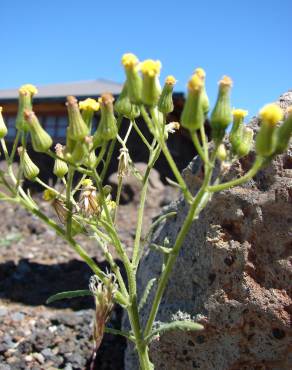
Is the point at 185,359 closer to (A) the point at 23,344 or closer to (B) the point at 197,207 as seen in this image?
(B) the point at 197,207

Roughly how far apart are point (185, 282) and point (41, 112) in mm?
12490

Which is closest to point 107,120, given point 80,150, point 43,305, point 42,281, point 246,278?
point 80,150

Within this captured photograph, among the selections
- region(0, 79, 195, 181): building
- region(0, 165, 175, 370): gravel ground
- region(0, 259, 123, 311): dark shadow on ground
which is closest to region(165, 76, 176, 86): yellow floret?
region(0, 165, 175, 370): gravel ground

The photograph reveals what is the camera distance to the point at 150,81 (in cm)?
214

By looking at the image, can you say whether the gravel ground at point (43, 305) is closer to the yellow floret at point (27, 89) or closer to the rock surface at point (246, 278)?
the rock surface at point (246, 278)

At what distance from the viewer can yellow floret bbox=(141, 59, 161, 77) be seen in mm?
2139

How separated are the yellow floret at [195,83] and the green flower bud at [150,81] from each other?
0.49ft

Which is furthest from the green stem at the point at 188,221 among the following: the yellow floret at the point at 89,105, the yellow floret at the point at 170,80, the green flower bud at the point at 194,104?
the yellow floret at the point at 170,80

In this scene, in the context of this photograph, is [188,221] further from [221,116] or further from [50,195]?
[50,195]

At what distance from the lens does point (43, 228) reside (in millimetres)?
8055

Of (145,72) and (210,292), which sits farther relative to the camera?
(210,292)

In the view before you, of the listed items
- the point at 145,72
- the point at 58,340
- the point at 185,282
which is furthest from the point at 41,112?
the point at 145,72

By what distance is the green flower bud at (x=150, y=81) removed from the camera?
7.01 feet

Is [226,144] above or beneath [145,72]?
beneath
